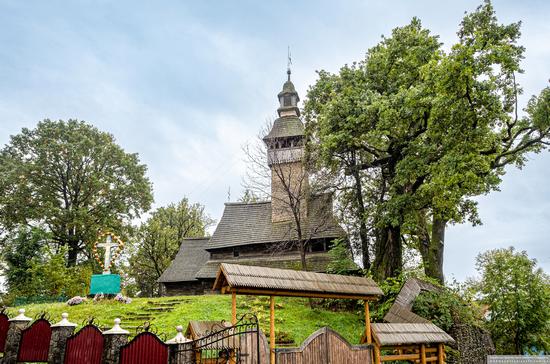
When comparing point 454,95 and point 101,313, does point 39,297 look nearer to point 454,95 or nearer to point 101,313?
point 101,313

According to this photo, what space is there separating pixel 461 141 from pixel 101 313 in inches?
612

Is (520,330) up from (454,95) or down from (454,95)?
down

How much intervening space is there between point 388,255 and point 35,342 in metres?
13.9

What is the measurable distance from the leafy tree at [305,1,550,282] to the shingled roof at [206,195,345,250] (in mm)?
1870

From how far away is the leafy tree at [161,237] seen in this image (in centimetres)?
3497

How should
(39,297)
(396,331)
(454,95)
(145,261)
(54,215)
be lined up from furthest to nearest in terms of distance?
(145,261), (54,215), (39,297), (454,95), (396,331)

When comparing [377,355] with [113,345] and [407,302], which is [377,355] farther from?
[113,345]

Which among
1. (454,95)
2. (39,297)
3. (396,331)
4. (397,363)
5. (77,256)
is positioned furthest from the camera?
(77,256)

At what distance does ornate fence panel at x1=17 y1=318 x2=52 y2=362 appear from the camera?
8336 mm

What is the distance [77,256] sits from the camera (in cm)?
3086

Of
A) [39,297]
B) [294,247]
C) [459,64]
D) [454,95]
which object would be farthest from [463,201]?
[39,297]

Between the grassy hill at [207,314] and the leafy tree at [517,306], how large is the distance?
16.3ft

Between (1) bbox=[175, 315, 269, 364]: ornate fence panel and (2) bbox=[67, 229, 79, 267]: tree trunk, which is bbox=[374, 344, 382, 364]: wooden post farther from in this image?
(2) bbox=[67, 229, 79, 267]: tree trunk

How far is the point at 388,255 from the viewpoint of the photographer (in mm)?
17969
